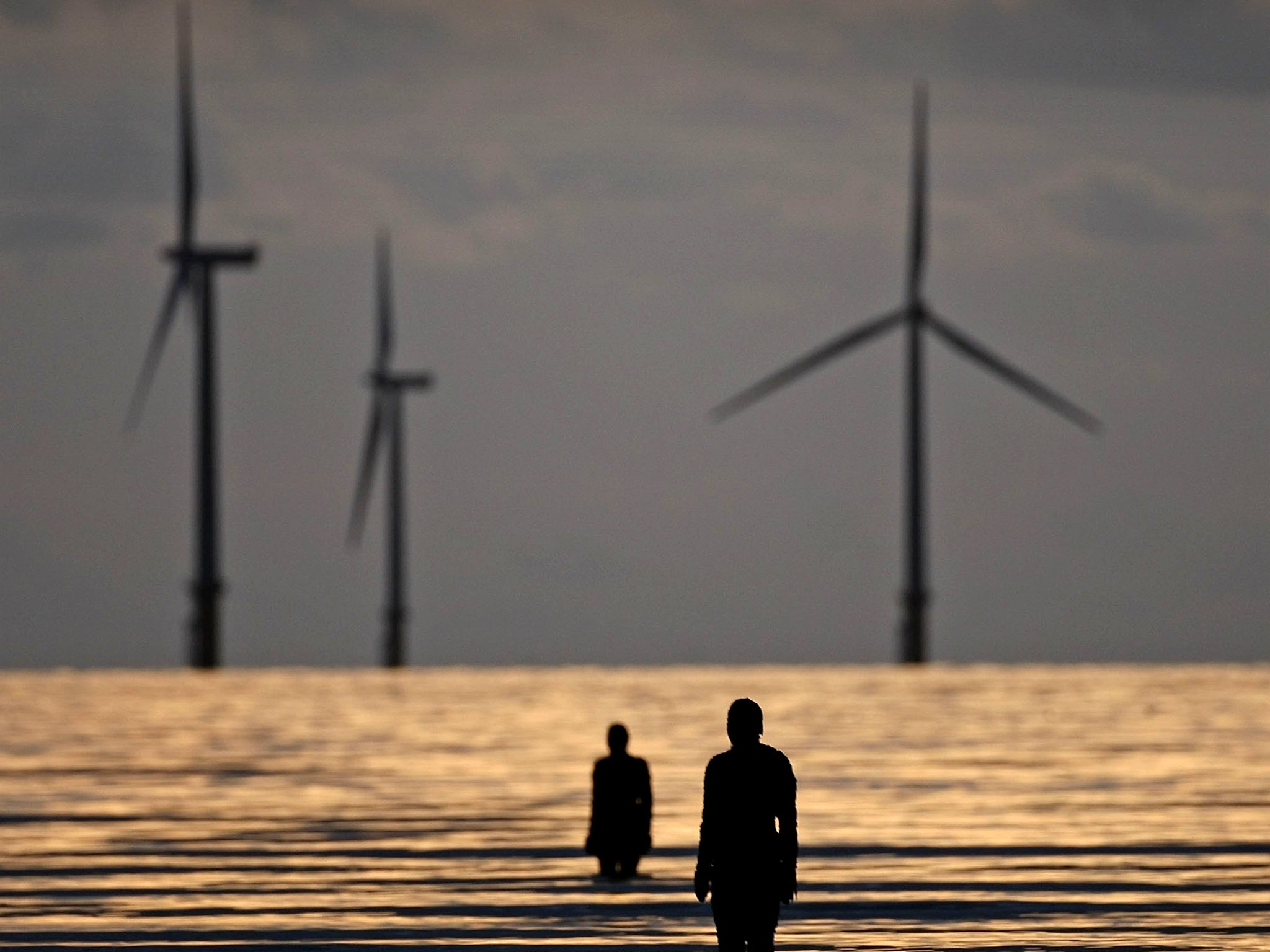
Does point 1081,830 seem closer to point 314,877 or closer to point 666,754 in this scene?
point 314,877

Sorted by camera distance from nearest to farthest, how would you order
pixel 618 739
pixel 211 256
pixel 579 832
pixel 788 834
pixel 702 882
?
pixel 702 882 → pixel 788 834 → pixel 618 739 → pixel 579 832 → pixel 211 256

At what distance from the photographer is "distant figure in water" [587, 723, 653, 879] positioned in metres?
33.2

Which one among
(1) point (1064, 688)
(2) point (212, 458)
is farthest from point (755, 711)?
(2) point (212, 458)

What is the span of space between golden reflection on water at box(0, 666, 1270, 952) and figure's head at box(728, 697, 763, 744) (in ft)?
20.9

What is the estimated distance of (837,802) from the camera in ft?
153

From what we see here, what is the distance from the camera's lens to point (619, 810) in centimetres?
3350

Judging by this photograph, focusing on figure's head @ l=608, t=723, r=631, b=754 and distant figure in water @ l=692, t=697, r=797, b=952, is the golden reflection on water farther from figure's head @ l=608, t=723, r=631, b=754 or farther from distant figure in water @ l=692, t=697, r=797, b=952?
Result: distant figure in water @ l=692, t=697, r=797, b=952

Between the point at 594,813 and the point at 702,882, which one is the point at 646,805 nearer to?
the point at 594,813

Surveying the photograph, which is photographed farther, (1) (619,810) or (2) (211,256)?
(2) (211,256)

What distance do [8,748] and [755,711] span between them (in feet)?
169

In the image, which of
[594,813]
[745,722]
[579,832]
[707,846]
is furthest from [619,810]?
[745,722]

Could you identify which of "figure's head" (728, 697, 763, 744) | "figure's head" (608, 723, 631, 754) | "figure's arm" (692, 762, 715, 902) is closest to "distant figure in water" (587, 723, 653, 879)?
"figure's head" (608, 723, 631, 754)

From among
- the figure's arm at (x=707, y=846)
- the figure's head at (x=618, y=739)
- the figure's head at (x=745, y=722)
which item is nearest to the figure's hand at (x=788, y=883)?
the figure's arm at (x=707, y=846)

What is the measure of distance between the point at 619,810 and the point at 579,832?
7732 mm
